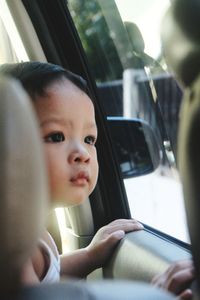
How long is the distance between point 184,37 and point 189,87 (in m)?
0.10

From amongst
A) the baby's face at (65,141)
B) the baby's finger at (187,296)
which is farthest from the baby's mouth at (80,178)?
the baby's finger at (187,296)

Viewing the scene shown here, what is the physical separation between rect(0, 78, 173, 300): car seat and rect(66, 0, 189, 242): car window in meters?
1.15

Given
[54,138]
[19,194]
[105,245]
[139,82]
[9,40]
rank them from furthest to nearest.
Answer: [9,40] < [139,82] < [105,245] < [54,138] < [19,194]

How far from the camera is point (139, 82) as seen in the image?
8.64ft

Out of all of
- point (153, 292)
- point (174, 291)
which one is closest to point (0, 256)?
point (153, 292)

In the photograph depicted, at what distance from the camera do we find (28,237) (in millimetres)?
967

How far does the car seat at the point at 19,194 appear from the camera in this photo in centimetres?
96

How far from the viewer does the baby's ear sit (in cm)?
96

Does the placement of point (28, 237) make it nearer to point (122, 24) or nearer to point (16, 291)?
point (16, 291)

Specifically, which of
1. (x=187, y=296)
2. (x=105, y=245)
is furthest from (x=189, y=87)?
(x=105, y=245)

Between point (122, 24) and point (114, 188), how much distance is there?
0.77 metres

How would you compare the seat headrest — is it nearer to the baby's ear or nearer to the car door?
the baby's ear

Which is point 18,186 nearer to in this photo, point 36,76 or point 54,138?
point 54,138

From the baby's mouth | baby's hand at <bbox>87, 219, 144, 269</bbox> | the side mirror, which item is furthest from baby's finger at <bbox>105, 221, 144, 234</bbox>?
the baby's mouth
